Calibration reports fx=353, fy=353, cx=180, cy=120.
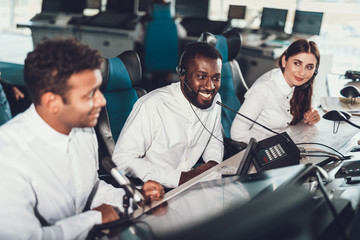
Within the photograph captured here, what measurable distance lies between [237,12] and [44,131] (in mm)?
4023

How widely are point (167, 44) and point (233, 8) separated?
1.15 metres

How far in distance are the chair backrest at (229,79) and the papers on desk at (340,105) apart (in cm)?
59

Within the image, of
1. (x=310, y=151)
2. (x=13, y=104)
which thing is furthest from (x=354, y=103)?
(x=13, y=104)

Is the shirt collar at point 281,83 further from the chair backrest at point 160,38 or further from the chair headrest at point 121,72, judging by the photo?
the chair backrest at point 160,38

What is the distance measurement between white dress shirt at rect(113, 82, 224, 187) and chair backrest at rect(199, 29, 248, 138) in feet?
2.12

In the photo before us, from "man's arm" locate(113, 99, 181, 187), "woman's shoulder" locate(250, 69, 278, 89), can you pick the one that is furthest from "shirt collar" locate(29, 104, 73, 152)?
"woman's shoulder" locate(250, 69, 278, 89)

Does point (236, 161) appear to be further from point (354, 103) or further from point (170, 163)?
point (354, 103)

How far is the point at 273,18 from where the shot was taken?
4.36 meters

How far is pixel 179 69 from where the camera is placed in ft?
5.35

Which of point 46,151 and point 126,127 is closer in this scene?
point 46,151

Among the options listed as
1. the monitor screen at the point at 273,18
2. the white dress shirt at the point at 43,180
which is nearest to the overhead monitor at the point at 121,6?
the monitor screen at the point at 273,18

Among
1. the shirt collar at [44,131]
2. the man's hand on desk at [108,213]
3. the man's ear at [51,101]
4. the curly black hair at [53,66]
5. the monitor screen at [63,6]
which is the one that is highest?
the monitor screen at [63,6]

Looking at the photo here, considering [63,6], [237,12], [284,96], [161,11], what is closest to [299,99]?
[284,96]

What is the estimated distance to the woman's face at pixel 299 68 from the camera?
1972 mm
